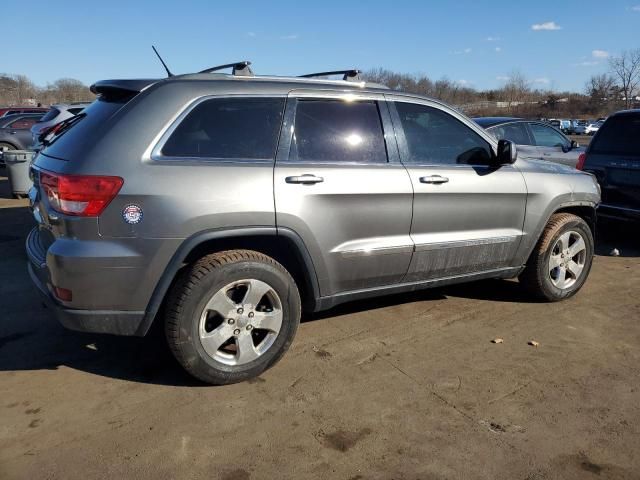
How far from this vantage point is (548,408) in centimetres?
315

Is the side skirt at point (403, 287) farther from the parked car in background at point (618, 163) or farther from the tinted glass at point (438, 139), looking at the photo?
the parked car in background at point (618, 163)

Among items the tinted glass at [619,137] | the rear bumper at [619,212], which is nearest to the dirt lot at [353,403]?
the rear bumper at [619,212]

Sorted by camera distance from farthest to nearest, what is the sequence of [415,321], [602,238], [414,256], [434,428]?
[602,238] < [415,321] < [414,256] < [434,428]

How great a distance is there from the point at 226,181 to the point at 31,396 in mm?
1751

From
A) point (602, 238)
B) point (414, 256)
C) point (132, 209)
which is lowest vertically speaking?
point (602, 238)

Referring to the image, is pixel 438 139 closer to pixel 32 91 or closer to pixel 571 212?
pixel 571 212

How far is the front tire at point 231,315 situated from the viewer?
3129 millimetres

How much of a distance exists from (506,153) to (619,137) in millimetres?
3771

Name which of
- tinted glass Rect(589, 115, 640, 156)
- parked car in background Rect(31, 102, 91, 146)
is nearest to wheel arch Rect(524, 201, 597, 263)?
tinted glass Rect(589, 115, 640, 156)

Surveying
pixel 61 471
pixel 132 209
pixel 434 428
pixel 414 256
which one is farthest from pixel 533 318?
pixel 61 471

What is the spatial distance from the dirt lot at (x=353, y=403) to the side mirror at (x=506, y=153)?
4.34 feet

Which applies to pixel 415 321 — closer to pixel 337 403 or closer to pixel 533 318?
pixel 533 318

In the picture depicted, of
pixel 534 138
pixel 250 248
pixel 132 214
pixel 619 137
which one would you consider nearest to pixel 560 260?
pixel 250 248

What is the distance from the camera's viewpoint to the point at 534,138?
366 inches
